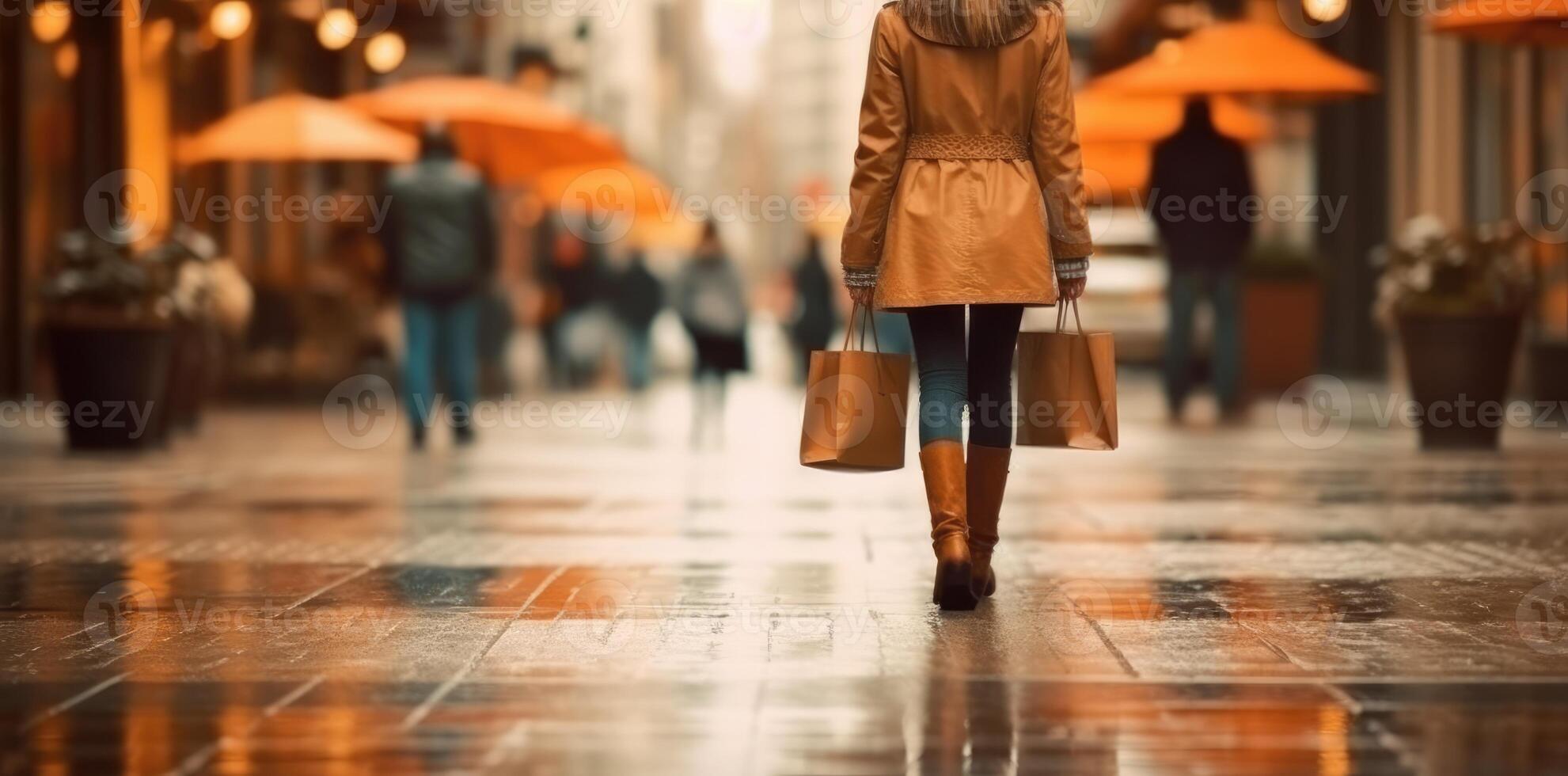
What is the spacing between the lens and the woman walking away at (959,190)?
20.2 feet

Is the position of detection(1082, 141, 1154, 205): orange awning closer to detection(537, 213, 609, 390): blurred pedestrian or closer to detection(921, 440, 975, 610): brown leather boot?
detection(537, 213, 609, 390): blurred pedestrian

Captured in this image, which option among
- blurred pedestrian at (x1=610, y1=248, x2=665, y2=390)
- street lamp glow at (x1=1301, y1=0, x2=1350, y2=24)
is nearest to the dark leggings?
street lamp glow at (x1=1301, y1=0, x2=1350, y2=24)

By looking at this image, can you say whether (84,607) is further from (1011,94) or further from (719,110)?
(719,110)

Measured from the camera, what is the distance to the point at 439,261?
14.2 metres

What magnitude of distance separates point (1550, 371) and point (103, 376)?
32.4 ft

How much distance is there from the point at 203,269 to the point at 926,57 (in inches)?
361

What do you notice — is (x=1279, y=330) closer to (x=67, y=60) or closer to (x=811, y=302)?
(x=811, y=302)

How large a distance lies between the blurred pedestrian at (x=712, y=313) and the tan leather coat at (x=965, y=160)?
951 cm

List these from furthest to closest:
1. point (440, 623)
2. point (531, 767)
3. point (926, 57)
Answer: point (926, 57)
point (440, 623)
point (531, 767)

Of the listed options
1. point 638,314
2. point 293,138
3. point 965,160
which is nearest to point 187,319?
point 293,138

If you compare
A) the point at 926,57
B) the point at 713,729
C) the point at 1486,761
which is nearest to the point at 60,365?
the point at 926,57

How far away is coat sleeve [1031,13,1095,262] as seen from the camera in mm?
6215

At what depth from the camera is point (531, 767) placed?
13.0ft

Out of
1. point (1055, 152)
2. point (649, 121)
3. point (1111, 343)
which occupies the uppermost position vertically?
point (649, 121)
